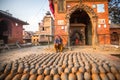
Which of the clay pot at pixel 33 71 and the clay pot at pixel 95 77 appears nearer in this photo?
the clay pot at pixel 95 77

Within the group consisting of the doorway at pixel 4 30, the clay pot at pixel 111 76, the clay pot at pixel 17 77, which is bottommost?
the clay pot at pixel 111 76

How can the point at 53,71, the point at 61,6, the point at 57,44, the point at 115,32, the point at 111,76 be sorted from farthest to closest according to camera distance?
the point at 115,32, the point at 61,6, the point at 57,44, the point at 53,71, the point at 111,76

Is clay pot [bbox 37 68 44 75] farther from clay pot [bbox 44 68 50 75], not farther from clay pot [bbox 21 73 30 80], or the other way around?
clay pot [bbox 21 73 30 80]

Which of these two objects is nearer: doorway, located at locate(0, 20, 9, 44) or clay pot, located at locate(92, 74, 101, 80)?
clay pot, located at locate(92, 74, 101, 80)

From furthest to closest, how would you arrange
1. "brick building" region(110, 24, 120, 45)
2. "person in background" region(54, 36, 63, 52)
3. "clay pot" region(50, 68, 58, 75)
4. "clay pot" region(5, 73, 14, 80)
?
1. "brick building" region(110, 24, 120, 45)
2. "person in background" region(54, 36, 63, 52)
3. "clay pot" region(50, 68, 58, 75)
4. "clay pot" region(5, 73, 14, 80)

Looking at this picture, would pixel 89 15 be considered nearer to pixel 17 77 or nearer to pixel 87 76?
pixel 87 76

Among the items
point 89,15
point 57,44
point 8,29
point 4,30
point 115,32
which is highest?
point 89,15

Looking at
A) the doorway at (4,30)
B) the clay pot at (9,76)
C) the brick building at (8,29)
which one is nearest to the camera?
the clay pot at (9,76)

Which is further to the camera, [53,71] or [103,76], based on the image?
[53,71]

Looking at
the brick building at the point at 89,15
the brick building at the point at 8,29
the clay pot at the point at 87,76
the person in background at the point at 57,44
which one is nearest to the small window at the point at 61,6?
the brick building at the point at 89,15

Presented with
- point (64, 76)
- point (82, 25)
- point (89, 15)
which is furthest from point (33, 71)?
point (82, 25)

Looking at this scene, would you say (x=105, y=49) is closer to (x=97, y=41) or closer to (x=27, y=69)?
(x=97, y=41)

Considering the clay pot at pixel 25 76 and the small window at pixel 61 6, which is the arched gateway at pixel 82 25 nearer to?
the small window at pixel 61 6

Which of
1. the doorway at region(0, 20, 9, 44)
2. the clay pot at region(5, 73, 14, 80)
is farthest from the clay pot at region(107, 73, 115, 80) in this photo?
the doorway at region(0, 20, 9, 44)
